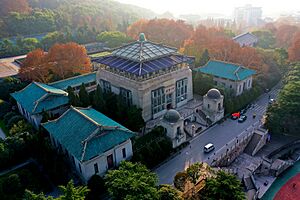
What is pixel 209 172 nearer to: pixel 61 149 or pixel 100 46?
pixel 61 149

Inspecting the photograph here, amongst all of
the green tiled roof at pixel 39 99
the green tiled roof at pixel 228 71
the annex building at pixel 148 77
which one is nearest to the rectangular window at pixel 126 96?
the annex building at pixel 148 77

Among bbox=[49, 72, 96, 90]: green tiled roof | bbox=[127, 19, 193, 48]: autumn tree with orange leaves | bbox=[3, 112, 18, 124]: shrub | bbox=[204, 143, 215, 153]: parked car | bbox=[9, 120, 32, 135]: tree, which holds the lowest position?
bbox=[204, 143, 215, 153]: parked car

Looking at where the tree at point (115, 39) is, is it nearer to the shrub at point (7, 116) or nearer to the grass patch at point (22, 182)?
the shrub at point (7, 116)

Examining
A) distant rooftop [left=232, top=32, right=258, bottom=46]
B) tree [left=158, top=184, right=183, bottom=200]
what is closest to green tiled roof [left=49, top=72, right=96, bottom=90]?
tree [left=158, top=184, right=183, bottom=200]

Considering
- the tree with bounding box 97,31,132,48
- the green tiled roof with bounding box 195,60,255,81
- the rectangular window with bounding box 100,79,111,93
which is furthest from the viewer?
the tree with bounding box 97,31,132,48

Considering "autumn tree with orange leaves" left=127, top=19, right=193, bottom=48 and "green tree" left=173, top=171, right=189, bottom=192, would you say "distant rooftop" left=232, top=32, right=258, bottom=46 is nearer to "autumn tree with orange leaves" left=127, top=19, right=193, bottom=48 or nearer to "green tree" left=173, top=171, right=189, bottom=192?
"autumn tree with orange leaves" left=127, top=19, right=193, bottom=48

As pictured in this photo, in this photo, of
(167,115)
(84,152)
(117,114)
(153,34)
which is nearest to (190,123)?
(167,115)

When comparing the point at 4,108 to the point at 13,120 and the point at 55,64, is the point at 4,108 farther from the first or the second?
the point at 55,64

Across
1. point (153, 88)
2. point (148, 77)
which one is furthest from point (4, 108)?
point (153, 88)
